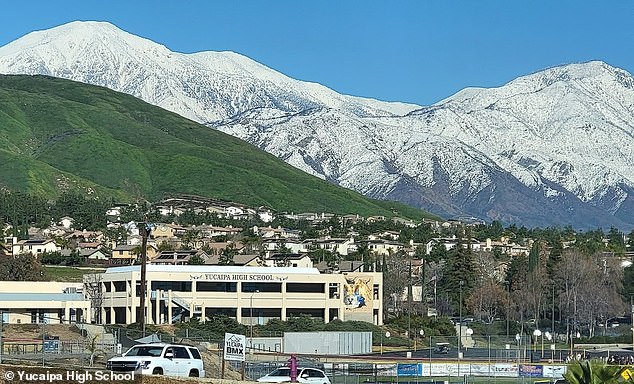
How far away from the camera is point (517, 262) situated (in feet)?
537

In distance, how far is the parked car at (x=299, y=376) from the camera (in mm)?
43625

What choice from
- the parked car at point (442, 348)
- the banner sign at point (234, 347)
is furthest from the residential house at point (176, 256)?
the banner sign at point (234, 347)

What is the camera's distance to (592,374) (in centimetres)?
3769

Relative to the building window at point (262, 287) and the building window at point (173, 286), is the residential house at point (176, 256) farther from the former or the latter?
the building window at point (173, 286)

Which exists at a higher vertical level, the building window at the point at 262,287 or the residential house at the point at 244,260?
the residential house at the point at 244,260

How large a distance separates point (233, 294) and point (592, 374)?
272 ft

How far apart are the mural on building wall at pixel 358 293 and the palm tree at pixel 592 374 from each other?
281ft

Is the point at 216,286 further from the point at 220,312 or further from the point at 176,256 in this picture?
the point at 176,256

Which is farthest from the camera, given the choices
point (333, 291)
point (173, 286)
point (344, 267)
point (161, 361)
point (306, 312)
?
point (344, 267)

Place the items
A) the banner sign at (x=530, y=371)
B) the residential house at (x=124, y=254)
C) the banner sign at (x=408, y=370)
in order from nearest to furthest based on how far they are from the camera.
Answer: the banner sign at (x=408, y=370)
the banner sign at (x=530, y=371)
the residential house at (x=124, y=254)

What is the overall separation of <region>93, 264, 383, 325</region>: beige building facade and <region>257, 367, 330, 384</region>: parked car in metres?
66.7

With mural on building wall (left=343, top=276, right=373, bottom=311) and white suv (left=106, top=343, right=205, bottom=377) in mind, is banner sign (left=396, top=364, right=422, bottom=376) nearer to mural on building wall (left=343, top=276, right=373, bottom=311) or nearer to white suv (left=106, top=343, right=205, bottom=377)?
white suv (left=106, top=343, right=205, bottom=377)

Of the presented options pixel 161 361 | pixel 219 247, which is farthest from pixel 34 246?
pixel 161 361

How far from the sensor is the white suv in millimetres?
40875
